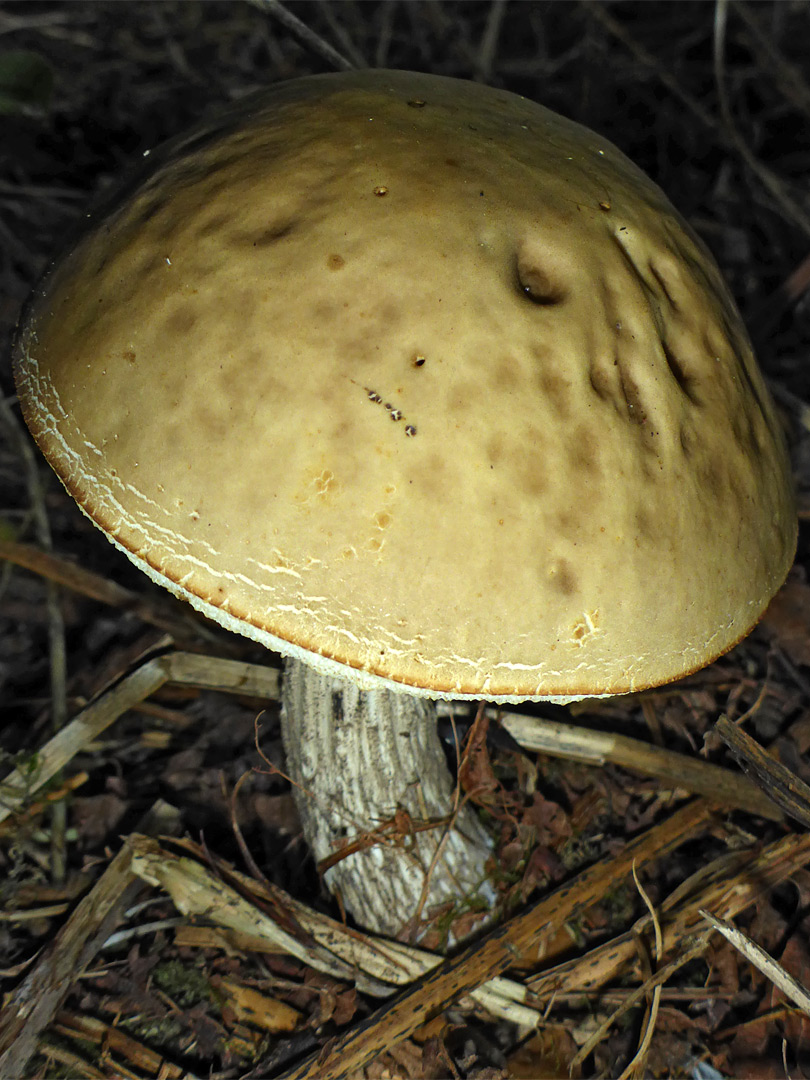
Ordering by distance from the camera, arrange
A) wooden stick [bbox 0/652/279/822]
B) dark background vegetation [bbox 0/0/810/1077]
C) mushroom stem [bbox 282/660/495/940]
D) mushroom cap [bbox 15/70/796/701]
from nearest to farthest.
Answer: mushroom cap [bbox 15/70/796/701], mushroom stem [bbox 282/660/495/940], wooden stick [bbox 0/652/279/822], dark background vegetation [bbox 0/0/810/1077]

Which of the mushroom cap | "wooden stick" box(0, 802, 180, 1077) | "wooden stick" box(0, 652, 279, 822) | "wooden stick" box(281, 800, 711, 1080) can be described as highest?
the mushroom cap

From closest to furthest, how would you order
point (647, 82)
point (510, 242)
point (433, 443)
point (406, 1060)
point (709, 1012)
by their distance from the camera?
point (433, 443) < point (510, 242) < point (406, 1060) < point (709, 1012) < point (647, 82)

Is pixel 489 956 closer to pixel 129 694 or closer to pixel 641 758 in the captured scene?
pixel 641 758

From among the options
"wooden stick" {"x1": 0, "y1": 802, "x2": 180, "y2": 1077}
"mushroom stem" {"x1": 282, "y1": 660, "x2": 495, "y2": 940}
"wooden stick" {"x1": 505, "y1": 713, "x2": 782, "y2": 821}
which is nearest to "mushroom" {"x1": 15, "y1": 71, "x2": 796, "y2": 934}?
"mushroom stem" {"x1": 282, "y1": 660, "x2": 495, "y2": 940}

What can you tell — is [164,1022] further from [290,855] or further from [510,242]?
[510,242]

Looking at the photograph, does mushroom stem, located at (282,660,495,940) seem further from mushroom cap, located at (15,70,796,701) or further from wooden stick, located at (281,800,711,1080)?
mushroom cap, located at (15,70,796,701)

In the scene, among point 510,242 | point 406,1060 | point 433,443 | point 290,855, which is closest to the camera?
point 433,443

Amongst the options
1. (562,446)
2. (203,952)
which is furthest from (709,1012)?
(562,446)

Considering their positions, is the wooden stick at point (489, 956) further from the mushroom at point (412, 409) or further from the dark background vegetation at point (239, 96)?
the mushroom at point (412, 409)
